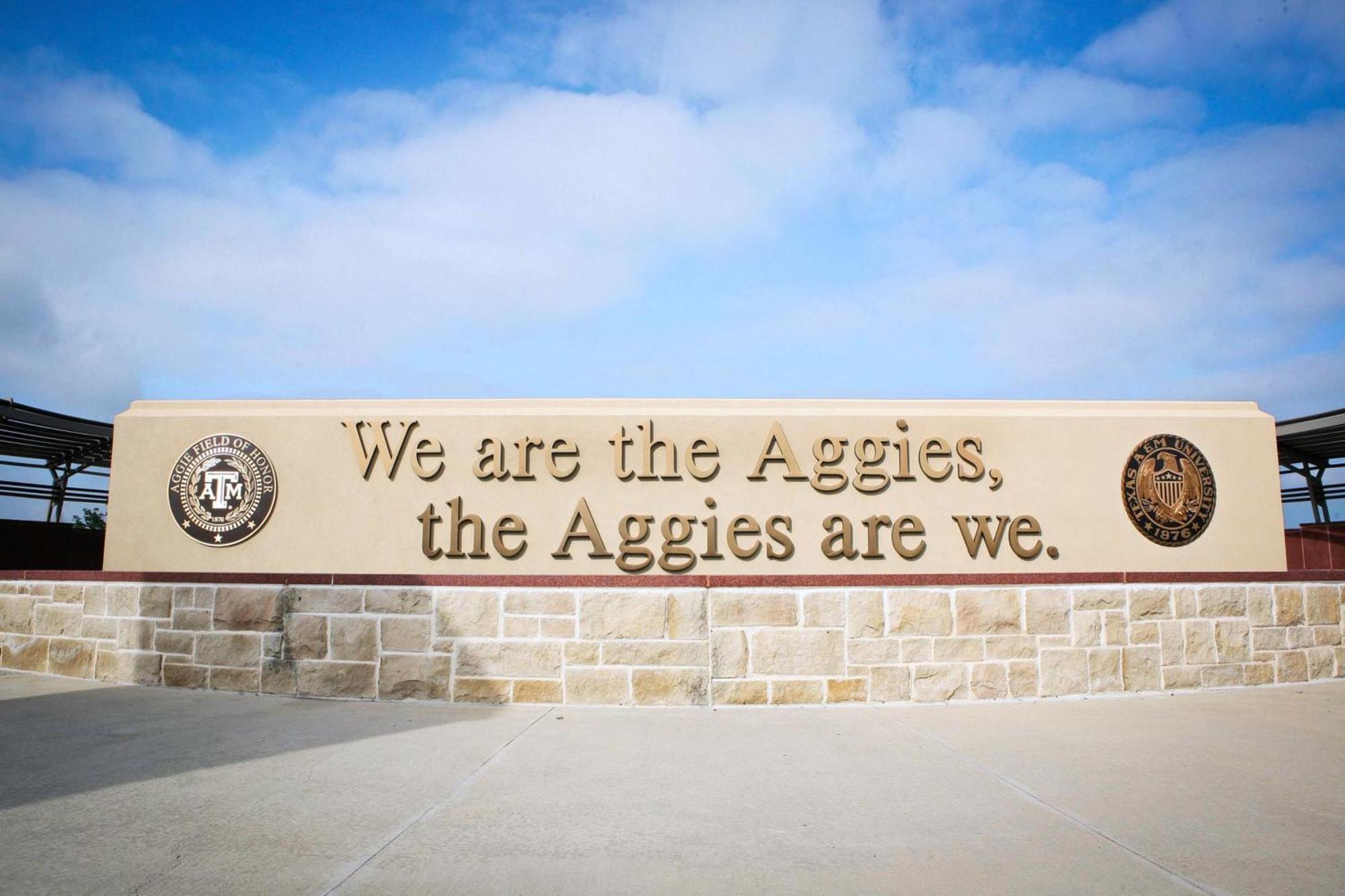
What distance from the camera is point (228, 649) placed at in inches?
323

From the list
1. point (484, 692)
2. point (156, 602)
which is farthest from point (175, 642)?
point (484, 692)

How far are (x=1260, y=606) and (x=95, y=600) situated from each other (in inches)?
491

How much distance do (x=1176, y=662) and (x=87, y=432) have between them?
64.0 feet

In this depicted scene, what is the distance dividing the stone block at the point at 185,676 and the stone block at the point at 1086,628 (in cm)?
879

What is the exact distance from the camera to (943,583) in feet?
26.3

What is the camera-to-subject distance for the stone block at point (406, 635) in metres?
7.91

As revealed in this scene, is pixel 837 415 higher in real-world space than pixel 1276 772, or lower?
higher

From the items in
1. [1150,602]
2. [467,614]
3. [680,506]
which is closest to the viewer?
[467,614]

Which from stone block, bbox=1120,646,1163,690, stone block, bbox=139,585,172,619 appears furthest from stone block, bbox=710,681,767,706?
stone block, bbox=139,585,172,619

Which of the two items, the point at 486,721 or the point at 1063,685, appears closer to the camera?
the point at 486,721

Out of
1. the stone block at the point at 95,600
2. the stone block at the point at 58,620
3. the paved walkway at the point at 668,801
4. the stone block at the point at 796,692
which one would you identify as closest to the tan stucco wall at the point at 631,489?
the stone block at the point at 58,620

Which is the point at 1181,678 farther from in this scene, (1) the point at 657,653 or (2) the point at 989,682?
(1) the point at 657,653

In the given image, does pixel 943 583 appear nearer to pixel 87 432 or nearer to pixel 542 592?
pixel 542 592

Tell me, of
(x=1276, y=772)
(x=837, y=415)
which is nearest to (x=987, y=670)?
(x=1276, y=772)
